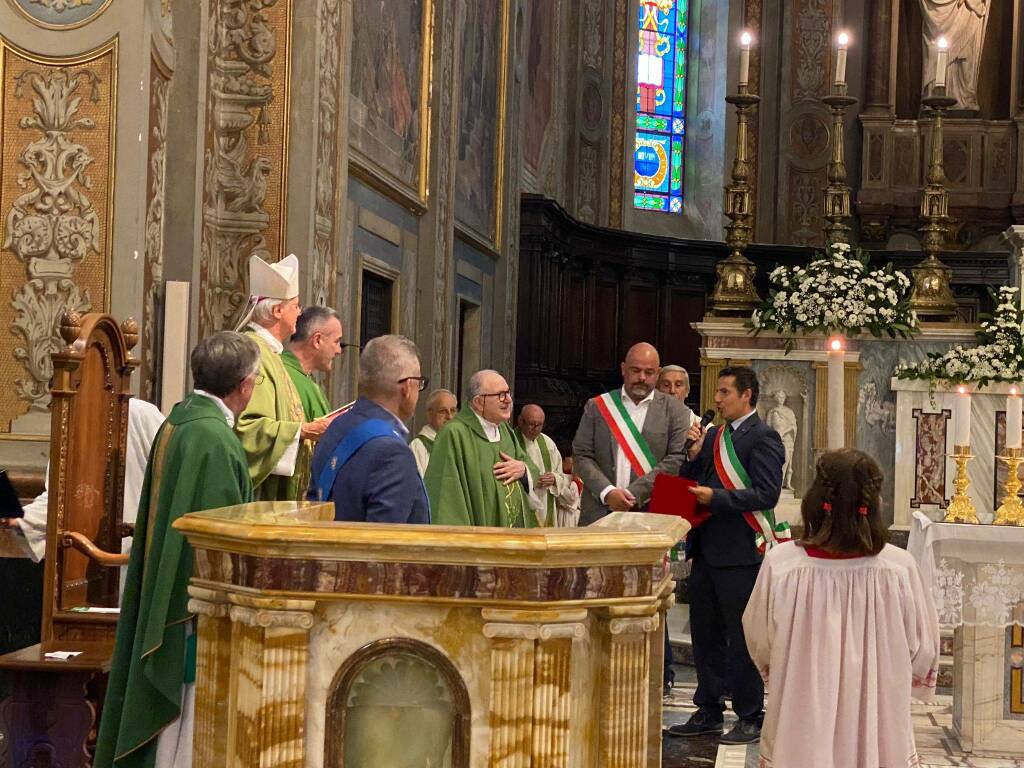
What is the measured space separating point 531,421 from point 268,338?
2.33 m

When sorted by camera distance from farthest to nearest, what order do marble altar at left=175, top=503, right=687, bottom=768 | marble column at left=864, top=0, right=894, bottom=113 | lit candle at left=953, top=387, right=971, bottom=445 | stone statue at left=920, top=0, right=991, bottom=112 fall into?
marble column at left=864, top=0, right=894, bottom=113 < stone statue at left=920, top=0, right=991, bottom=112 < lit candle at left=953, top=387, right=971, bottom=445 < marble altar at left=175, top=503, right=687, bottom=768

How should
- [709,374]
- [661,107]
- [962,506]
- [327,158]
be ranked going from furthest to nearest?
1. [661,107]
2. [709,374]
3. [327,158]
4. [962,506]

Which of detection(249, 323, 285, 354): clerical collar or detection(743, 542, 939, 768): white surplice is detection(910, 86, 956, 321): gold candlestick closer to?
detection(249, 323, 285, 354): clerical collar

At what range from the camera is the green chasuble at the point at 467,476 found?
577 centimetres

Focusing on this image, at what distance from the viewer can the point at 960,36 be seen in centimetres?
1591

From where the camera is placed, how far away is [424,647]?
2811 mm

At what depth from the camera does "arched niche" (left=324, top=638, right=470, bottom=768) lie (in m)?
2.81

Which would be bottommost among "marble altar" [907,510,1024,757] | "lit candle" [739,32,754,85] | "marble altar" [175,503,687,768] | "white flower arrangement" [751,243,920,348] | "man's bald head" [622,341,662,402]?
"marble altar" [907,510,1024,757]

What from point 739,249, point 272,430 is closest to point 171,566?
point 272,430

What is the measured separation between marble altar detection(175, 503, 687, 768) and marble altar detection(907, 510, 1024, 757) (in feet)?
12.5

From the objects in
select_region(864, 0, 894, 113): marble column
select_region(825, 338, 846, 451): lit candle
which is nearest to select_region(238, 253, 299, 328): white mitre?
select_region(825, 338, 846, 451): lit candle

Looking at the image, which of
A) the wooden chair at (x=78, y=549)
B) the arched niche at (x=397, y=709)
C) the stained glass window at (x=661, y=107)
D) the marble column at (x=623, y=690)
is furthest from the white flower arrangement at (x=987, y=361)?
the arched niche at (x=397, y=709)

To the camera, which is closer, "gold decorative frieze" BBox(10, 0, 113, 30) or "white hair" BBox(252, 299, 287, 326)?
"white hair" BBox(252, 299, 287, 326)

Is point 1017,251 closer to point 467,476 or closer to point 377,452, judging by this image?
point 467,476
